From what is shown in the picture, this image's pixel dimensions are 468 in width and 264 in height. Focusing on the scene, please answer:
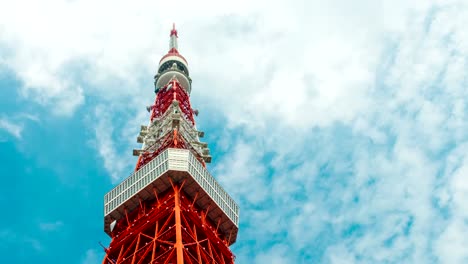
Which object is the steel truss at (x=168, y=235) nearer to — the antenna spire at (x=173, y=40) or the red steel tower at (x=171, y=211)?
the red steel tower at (x=171, y=211)

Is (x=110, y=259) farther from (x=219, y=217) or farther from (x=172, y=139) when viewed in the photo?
(x=172, y=139)

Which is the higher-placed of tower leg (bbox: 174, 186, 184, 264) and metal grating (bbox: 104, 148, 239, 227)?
metal grating (bbox: 104, 148, 239, 227)

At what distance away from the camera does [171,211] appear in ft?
220

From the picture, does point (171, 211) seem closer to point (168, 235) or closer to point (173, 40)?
point (168, 235)

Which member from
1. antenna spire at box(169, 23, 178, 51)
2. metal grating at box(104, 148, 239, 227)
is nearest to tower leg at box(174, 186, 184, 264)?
metal grating at box(104, 148, 239, 227)

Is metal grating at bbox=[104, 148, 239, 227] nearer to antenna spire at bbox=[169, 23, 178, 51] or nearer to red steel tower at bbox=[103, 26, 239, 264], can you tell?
red steel tower at bbox=[103, 26, 239, 264]

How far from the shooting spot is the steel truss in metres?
63.5

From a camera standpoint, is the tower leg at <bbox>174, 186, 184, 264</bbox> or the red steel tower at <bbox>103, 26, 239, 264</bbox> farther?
the red steel tower at <bbox>103, 26, 239, 264</bbox>

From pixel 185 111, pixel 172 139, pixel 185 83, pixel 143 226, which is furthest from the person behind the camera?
pixel 185 83

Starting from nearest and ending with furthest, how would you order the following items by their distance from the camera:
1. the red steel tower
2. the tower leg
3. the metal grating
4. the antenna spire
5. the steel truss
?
1. the tower leg
2. the steel truss
3. the red steel tower
4. the metal grating
5. the antenna spire

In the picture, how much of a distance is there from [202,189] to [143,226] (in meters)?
7.02

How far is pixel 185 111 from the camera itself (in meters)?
92.4

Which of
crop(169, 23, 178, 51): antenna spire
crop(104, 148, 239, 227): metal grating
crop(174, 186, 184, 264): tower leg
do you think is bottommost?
crop(174, 186, 184, 264): tower leg

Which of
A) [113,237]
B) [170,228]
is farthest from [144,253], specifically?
[113,237]
